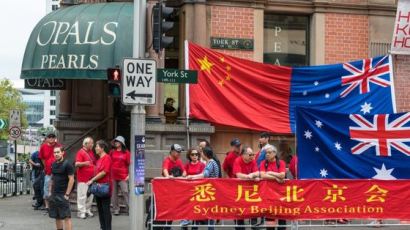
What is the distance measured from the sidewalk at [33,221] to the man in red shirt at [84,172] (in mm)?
256

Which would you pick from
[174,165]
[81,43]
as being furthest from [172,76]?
[81,43]

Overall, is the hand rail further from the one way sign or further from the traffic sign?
the one way sign

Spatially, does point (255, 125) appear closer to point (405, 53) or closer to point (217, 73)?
point (217, 73)

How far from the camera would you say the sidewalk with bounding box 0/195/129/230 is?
14.4 meters

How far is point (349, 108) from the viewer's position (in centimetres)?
1695

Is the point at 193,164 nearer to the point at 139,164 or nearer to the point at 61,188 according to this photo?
the point at 139,164

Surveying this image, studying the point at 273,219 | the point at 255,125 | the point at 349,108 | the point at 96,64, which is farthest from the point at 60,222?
the point at 349,108

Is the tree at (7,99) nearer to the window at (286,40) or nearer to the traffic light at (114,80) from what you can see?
the window at (286,40)

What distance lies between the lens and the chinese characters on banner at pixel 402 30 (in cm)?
1752

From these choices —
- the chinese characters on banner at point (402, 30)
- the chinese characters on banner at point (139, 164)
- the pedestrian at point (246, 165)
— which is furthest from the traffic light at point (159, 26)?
the chinese characters on banner at point (402, 30)

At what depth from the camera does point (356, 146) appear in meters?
12.3

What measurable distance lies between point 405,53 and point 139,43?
858cm

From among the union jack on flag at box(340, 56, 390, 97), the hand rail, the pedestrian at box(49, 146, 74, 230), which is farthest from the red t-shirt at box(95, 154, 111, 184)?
the union jack on flag at box(340, 56, 390, 97)

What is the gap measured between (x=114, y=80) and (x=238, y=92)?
5138 millimetres
